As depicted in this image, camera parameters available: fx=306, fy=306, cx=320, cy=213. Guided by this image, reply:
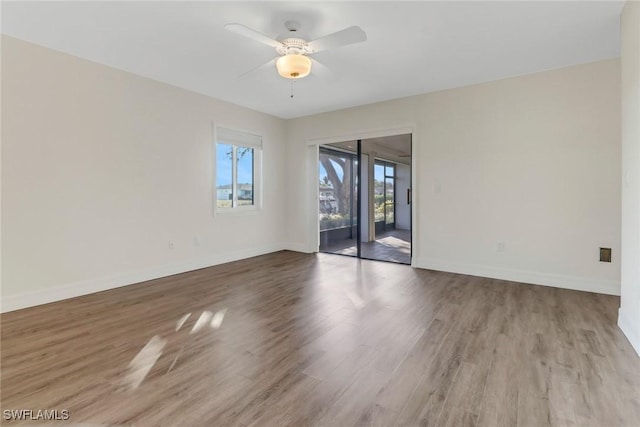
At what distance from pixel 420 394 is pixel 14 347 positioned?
109 inches

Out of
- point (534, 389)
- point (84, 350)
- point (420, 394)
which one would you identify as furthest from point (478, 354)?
point (84, 350)

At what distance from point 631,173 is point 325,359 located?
2567mm

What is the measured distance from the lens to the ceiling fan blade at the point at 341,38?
7.40ft

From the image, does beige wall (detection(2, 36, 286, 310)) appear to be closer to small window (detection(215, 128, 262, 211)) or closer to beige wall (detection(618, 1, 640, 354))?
small window (detection(215, 128, 262, 211))

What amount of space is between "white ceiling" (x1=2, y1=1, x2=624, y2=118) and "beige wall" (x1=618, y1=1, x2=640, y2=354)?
0.33 metres

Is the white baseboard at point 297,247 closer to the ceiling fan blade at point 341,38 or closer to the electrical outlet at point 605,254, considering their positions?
the ceiling fan blade at point 341,38

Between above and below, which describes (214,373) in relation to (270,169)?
below

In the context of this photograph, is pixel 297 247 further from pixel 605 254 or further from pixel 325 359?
pixel 605 254

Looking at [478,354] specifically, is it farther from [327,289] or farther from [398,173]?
[398,173]

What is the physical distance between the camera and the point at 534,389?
171 centimetres

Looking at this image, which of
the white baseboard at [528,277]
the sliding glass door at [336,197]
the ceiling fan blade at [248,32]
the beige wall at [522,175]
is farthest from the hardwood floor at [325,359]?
the sliding glass door at [336,197]

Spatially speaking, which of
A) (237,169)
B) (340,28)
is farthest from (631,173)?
(237,169)

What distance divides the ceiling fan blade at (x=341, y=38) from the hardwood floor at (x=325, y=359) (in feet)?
7.48

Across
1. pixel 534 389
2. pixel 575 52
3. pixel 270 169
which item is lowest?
pixel 534 389
